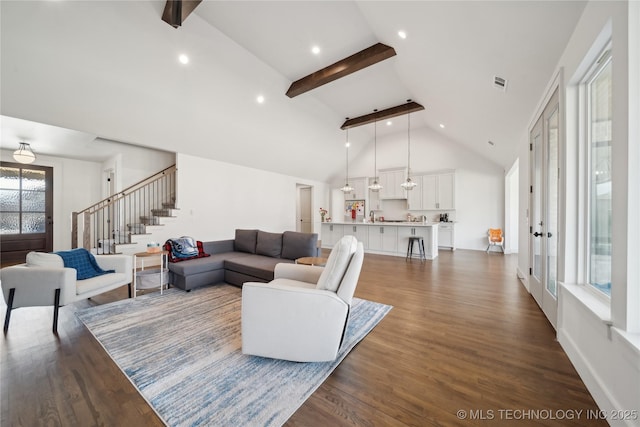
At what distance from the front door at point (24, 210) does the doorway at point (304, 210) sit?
287 inches

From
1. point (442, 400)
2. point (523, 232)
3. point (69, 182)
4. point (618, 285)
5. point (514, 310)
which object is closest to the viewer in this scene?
point (618, 285)

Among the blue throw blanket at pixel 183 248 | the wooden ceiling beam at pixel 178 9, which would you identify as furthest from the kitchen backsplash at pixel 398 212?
the wooden ceiling beam at pixel 178 9

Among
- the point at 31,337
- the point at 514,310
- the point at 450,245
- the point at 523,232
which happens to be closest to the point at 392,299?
the point at 514,310

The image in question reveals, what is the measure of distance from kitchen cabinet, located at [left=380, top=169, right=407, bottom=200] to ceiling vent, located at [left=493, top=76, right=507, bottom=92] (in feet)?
17.2

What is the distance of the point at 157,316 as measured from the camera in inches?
102

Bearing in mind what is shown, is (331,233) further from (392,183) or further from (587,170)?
(587,170)

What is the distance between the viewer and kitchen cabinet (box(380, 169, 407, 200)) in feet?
27.2

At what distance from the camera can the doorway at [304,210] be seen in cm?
979

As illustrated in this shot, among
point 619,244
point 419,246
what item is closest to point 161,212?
point 419,246

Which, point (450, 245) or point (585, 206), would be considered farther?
point (450, 245)

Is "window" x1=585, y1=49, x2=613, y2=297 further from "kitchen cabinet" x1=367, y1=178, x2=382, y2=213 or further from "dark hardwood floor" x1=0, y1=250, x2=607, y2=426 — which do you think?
"kitchen cabinet" x1=367, y1=178, x2=382, y2=213

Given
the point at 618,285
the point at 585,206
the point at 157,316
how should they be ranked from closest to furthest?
the point at 618,285, the point at 585,206, the point at 157,316

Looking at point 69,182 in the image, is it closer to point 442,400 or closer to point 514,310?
point 442,400

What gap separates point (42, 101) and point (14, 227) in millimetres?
4435
